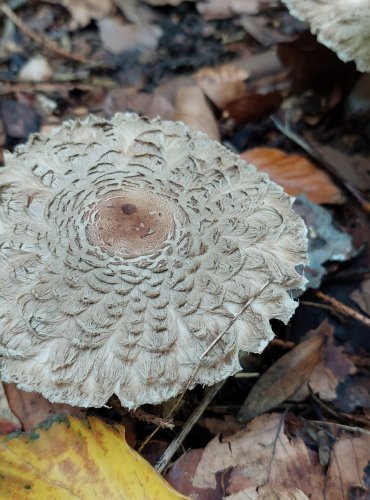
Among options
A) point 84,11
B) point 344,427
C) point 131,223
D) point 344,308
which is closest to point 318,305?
point 344,308

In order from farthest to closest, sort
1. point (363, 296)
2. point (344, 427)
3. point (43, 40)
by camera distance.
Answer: point (43, 40), point (363, 296), point (344, 427)

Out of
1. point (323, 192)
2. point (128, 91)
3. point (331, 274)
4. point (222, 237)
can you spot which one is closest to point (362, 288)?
point (331, 274)

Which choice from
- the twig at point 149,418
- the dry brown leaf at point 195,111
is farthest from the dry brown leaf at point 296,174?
the twig at point 149,418

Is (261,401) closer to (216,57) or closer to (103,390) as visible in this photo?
(103,390)

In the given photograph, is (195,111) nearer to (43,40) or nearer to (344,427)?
(43,40)

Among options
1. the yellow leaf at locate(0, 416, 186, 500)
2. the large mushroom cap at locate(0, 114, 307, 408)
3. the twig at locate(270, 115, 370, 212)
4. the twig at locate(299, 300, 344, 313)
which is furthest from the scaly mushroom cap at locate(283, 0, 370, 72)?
the yellow leaf at locate(0, 416, 186, 500)

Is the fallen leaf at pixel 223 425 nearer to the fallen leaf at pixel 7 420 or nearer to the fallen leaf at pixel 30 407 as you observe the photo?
the fallen leaf at pixel 30 407
